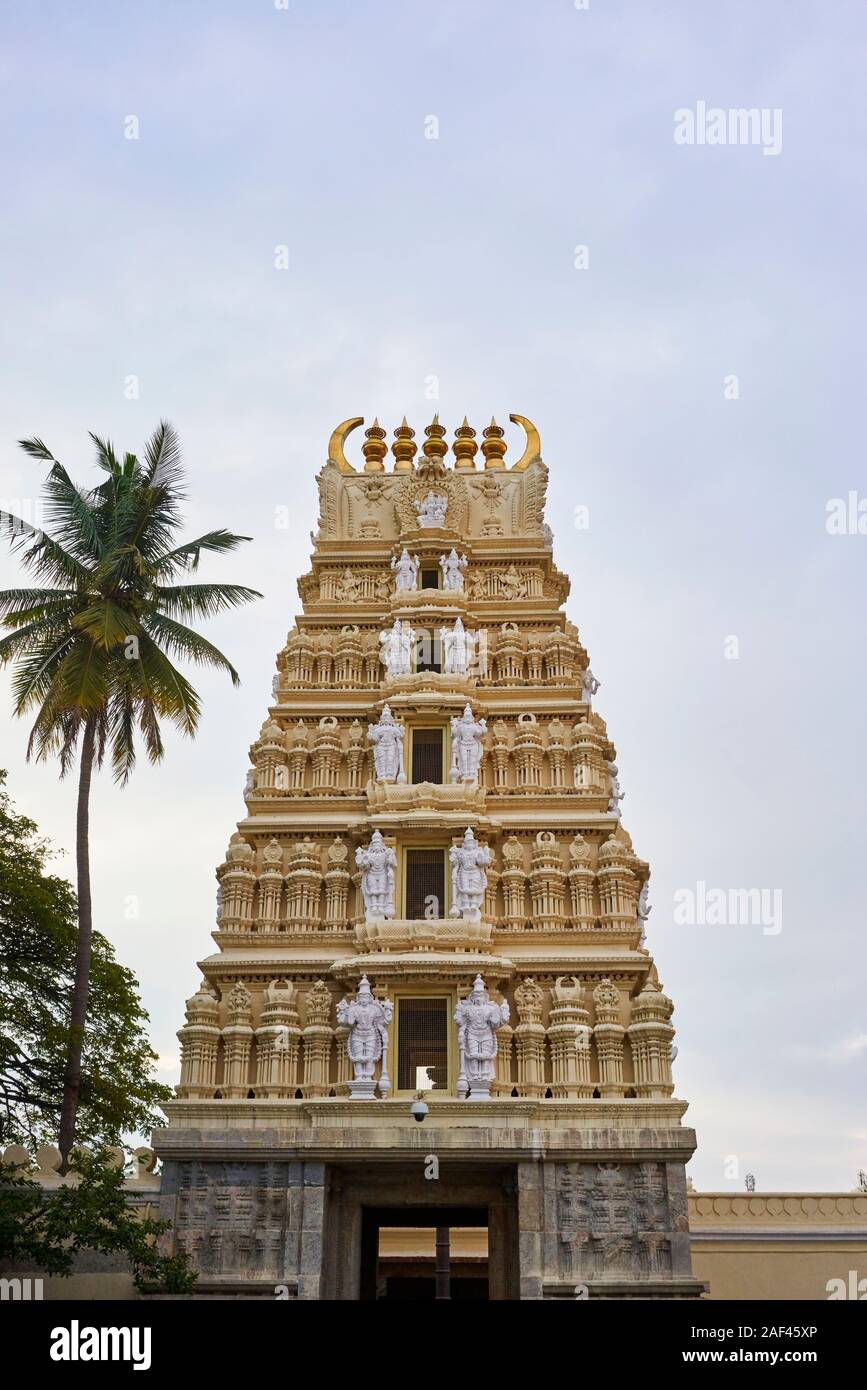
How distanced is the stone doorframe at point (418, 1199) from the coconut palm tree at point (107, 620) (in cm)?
681

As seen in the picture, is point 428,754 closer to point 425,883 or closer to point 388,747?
point 388,747

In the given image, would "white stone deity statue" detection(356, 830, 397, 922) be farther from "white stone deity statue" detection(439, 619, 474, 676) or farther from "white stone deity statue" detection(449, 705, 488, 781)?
"white stone deity statue" detection(439, 619, 474, 676)

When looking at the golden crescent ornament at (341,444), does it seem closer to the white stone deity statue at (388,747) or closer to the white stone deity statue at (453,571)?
the white stone deity statue at (453,571)

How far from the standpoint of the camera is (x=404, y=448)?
1405 inches

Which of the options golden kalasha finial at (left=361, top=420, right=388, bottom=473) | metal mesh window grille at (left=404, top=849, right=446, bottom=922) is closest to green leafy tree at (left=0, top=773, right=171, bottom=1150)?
metal mesh window grille at (left=404, top=849, right=446, bottom=922)

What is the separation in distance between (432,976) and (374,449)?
15783 mm

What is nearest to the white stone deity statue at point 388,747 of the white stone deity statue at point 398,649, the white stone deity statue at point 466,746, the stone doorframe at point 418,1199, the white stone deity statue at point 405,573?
the white stone deity statue at point 466,746

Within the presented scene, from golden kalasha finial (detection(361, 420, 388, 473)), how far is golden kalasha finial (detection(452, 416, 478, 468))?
1.91 meters

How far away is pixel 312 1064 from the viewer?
82.5ft

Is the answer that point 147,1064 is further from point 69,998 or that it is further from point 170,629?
point 170,629

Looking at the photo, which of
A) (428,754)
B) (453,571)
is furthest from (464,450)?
(428,754)

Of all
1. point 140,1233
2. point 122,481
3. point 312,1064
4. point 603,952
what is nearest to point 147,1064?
point 312,1064

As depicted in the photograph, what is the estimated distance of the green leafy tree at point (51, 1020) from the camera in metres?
28.3

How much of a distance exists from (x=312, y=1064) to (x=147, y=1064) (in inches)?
249
